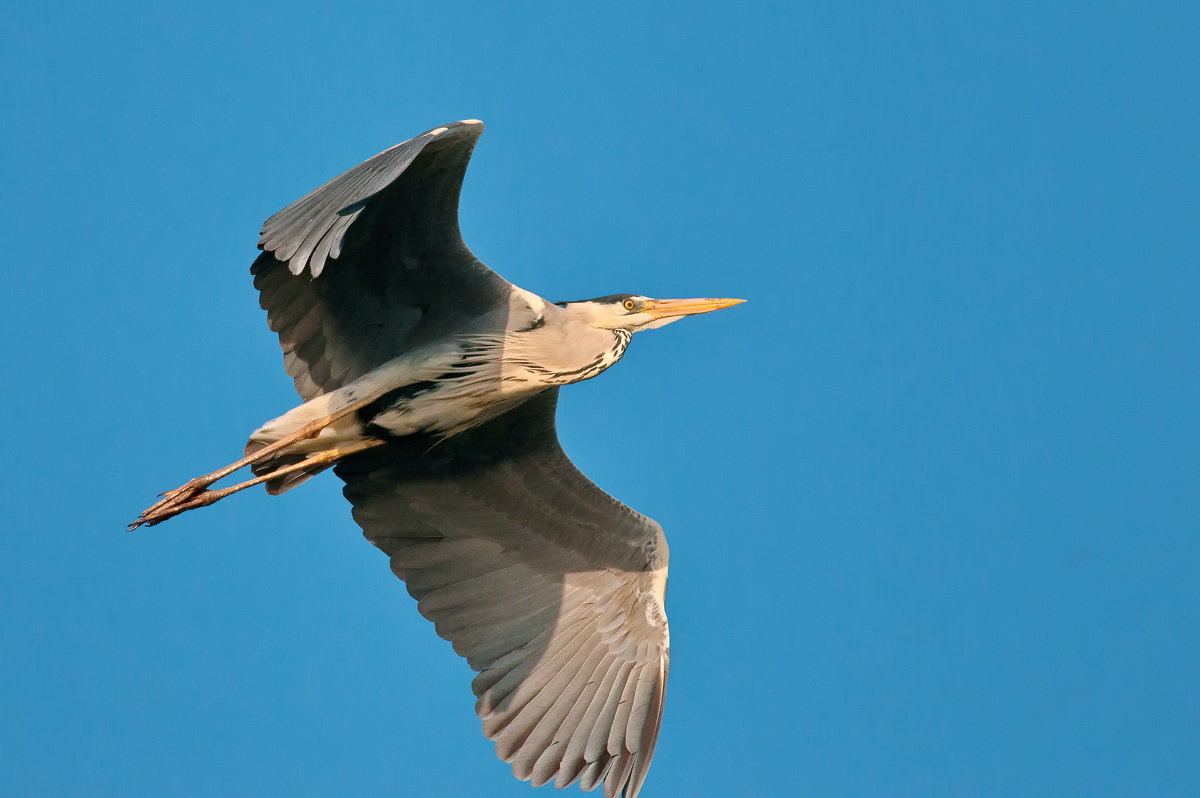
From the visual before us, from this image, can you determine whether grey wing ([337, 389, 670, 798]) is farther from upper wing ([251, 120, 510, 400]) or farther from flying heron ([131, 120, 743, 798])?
upper wing ([251, 120, 510, 400])

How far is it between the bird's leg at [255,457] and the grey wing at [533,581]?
48 cm

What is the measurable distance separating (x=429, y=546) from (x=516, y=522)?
558 millimetres

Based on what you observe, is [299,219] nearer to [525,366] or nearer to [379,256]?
[379,256]

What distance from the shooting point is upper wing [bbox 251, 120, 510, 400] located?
22.4ft

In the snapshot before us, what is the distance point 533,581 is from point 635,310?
1.81 m

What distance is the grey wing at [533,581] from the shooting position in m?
8.12

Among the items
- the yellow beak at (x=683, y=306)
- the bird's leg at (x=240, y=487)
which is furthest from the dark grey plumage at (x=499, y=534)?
the yellow beak at (x=683, y=306)

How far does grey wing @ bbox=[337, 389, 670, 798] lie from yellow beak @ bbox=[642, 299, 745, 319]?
0.83m

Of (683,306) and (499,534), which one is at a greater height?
(683,306)

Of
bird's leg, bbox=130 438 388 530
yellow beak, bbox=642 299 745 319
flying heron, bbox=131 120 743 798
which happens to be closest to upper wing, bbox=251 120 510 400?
flying heron, bbox=131 120 743 798

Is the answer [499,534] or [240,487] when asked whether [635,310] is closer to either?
[499,534]

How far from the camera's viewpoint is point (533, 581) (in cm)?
854

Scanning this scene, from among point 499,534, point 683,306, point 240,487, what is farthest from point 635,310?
point 240,487

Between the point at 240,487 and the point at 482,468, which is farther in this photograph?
the point at 482,468
